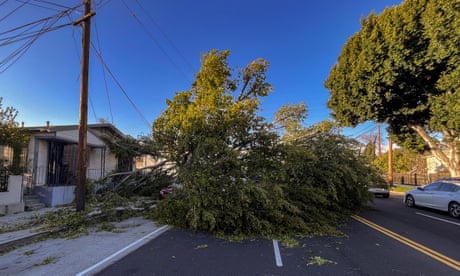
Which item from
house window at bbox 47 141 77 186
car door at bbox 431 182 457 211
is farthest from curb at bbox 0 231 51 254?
car door at bbox 431 182 457 211

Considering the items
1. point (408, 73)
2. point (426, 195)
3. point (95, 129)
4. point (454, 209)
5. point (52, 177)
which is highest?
point (408, 73)

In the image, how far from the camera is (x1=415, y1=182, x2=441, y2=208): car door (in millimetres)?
10516

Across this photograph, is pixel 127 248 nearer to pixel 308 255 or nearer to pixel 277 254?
pixel 277 254

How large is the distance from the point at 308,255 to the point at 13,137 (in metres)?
11.5

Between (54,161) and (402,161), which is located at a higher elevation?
(402,161)

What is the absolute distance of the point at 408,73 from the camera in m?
12.2

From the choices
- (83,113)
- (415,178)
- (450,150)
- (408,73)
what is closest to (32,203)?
(83,113)

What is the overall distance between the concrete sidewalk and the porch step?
83.1 inches

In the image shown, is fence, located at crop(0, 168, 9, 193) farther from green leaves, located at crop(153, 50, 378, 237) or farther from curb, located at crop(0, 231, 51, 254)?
green leaves, located at crop(153, 50, 378, 237)

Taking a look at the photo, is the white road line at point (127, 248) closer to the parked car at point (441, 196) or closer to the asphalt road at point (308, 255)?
the asphalt road at point (308, 255)

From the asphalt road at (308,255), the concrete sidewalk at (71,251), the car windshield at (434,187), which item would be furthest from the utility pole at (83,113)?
the car windshield at (434,187)

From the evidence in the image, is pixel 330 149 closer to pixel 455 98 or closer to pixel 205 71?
pixel 455 98

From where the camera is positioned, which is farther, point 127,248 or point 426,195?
point 426,195

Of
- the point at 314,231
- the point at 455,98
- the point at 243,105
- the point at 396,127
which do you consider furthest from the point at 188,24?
the point at 396,127
